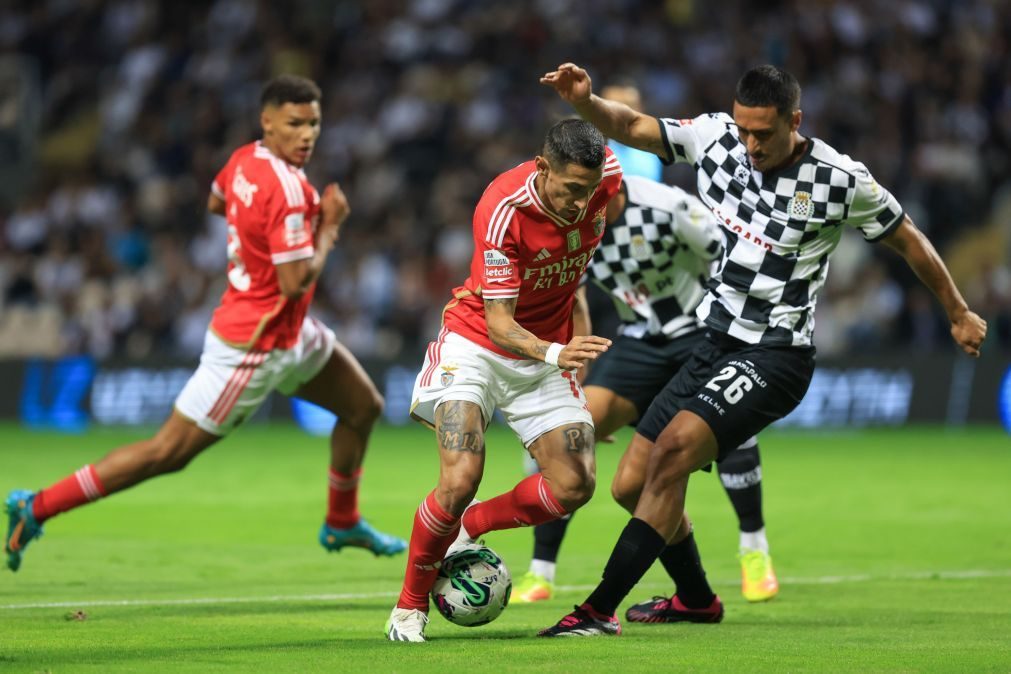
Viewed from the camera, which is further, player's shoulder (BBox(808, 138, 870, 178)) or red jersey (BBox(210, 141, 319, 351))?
red jersey (BBox(210, 141, 319, 351))

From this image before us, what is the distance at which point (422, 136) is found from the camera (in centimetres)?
2375

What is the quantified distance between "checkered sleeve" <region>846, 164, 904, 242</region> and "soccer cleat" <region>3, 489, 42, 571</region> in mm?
4617

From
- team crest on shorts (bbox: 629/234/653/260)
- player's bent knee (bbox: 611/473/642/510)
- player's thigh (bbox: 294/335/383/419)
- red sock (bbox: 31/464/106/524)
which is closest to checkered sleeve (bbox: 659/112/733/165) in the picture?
team crest on shorts (bbox: 629/234/653/260)

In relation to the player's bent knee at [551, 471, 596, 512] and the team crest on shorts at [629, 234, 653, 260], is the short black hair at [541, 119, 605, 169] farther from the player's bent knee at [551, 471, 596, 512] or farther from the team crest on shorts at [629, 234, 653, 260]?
the team crest on shorts at [629, 234, 653, 260]

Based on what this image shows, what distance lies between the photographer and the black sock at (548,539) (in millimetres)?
8703

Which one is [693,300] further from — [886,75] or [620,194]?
[886,75]

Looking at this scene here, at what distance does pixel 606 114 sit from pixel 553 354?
1382 millimetres

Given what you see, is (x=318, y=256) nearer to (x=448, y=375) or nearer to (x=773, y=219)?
(x=448, y=375)

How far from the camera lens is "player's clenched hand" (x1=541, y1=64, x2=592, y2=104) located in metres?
7.25

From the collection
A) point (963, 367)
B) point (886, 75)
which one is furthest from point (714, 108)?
point (963, 367)

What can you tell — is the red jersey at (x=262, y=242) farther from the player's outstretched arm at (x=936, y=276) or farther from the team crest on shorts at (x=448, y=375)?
the player's outstretched arm at (x=936, y=276)

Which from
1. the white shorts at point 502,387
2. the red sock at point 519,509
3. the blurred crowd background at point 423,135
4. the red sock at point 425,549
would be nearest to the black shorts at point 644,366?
the white shorts at point 502,387

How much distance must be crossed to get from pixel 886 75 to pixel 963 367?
518cm

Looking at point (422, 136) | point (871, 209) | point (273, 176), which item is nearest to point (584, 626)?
point (871, 209)
